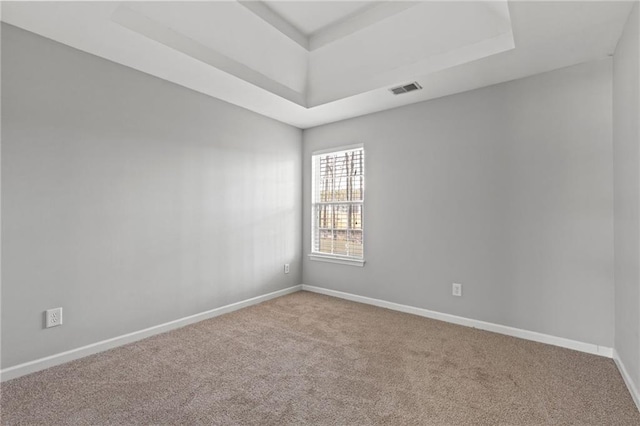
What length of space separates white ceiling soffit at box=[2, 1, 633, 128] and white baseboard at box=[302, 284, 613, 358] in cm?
235

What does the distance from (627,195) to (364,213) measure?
243 centimetres

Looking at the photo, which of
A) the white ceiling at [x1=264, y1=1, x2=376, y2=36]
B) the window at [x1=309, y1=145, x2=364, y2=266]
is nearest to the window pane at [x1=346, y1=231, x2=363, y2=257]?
the window at [x1=309, y1=145, x2=364, y2=266]

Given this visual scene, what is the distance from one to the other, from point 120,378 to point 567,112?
4087 millimetres

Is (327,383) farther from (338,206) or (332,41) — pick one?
(332,41)

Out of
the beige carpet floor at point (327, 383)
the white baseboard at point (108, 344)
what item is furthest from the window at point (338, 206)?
the beige carpet floor at point (327, 383)

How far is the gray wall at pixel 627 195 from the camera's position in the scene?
6.34 ft

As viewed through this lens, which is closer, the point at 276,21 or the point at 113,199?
the point at 113,199

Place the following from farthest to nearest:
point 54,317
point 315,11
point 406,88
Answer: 1. point 406,88
2. point 315,11
3. point 54,317

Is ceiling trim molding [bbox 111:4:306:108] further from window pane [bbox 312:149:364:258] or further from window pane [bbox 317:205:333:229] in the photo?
window pane [bbox 317:205:333:229]

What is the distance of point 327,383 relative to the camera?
2.12m

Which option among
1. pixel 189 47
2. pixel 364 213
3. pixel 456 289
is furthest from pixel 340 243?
pixel 189 47

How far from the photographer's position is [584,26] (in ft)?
7.11

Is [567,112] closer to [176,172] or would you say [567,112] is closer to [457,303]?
[457,303]

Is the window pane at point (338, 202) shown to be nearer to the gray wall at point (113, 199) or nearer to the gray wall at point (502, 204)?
the gray wall at point (502, 204)
